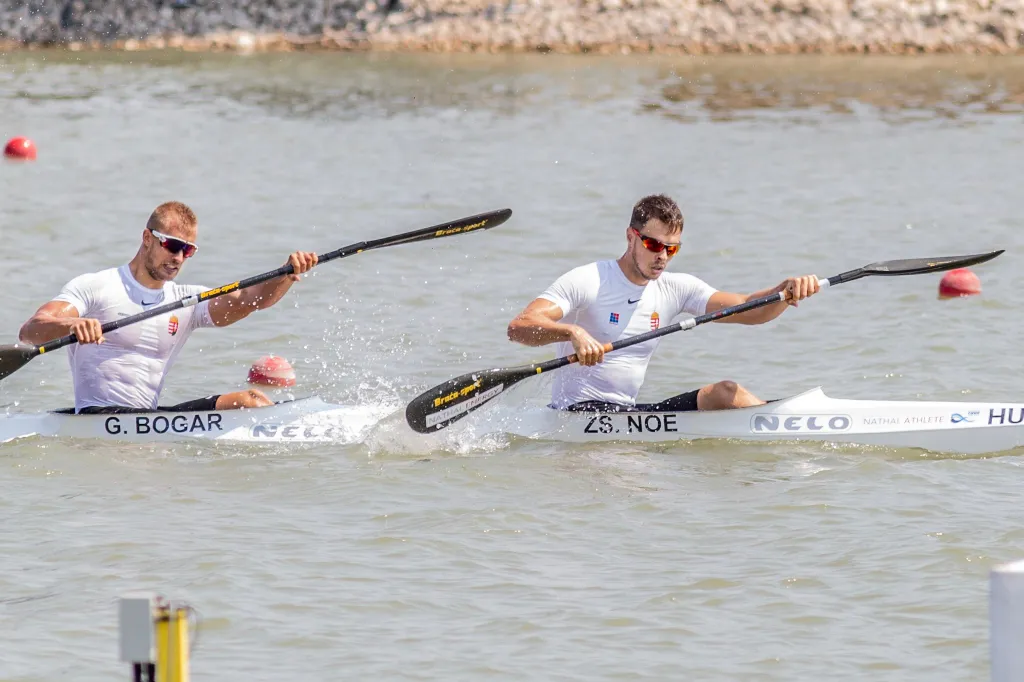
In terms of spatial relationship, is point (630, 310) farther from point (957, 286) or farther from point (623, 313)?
point (957, 286)

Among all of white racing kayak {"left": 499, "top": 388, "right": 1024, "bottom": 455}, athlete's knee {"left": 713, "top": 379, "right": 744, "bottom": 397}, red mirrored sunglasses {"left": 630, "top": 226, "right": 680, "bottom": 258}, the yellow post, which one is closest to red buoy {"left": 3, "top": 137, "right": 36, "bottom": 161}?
white racing kayak {"left": 499, "top": 388, "right": 1024, "bottom": 455}

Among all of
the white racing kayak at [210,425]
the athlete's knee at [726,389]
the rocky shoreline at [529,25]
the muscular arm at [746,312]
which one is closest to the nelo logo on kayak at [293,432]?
the white racing kayak at [210,425]

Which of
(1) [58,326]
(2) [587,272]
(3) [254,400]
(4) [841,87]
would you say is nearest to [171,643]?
(1) [58,326]

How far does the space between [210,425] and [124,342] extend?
2.30 ft

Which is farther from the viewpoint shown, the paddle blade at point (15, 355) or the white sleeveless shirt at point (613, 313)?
the white sleeveless shirt at point (613, 313)

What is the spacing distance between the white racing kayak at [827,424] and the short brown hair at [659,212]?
1.18m

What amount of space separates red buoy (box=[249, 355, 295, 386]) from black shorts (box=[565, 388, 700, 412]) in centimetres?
292

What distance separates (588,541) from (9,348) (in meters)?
3.75

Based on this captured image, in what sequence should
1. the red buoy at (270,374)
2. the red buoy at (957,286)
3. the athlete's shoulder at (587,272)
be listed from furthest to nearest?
the red buoy at (957,286), the red buoy at (270,374), the athlete's shoulder at (587,272)

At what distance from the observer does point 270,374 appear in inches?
462

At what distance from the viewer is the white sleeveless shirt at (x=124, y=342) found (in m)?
9.35

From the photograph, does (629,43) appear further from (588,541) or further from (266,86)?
(588,541)

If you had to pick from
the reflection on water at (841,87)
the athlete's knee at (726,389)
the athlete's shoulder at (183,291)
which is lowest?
the athlete's knee at (726,389)

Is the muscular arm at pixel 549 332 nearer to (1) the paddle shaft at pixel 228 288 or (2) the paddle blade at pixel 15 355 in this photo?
(1) the paddle shaft at pixel 228 288
